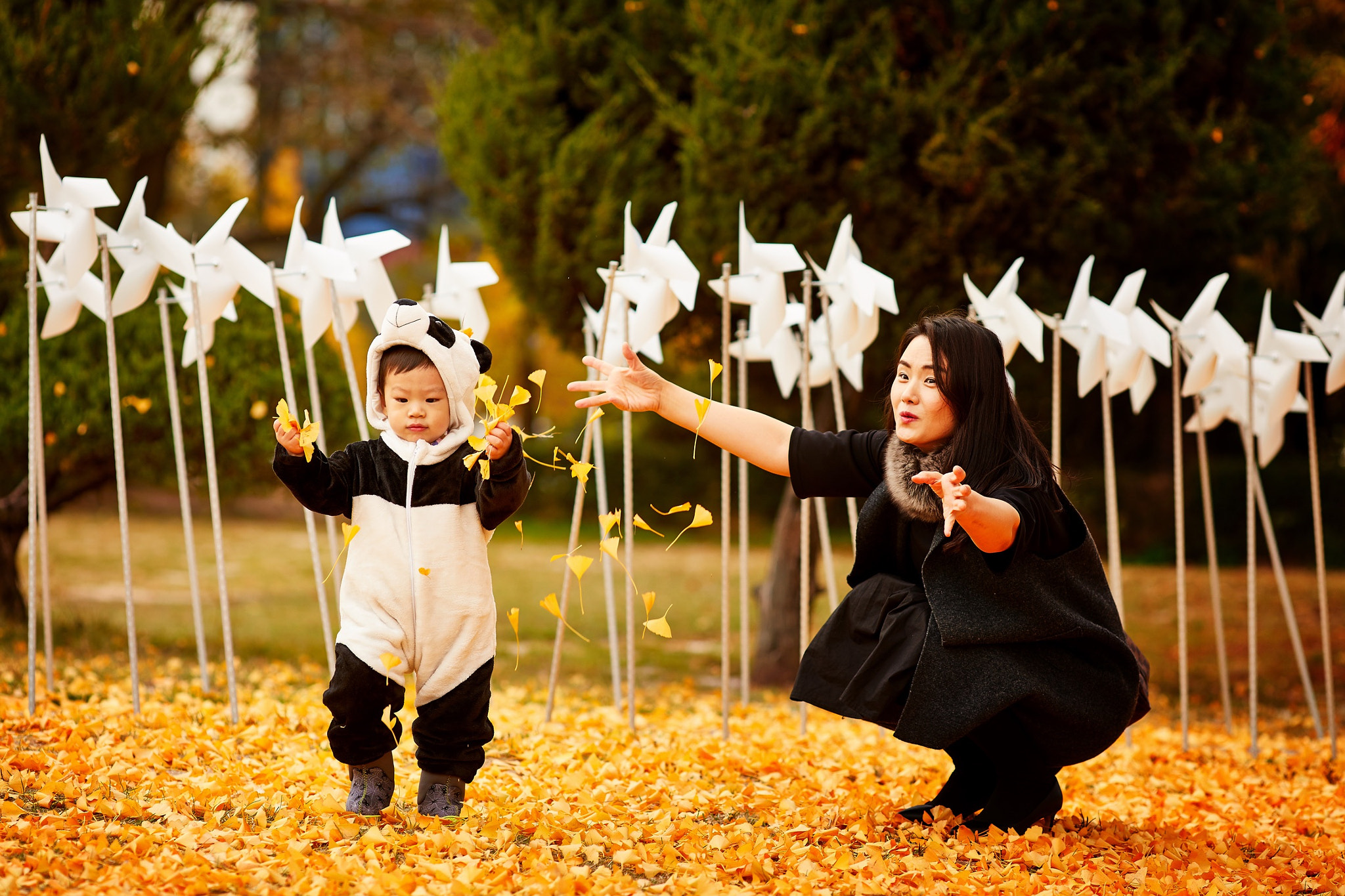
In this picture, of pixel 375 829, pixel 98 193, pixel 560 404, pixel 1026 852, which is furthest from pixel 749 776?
pixel 560 404

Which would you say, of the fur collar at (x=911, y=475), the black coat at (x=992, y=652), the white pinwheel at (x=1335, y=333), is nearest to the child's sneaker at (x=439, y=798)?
the black coat at (x=992, y=652)

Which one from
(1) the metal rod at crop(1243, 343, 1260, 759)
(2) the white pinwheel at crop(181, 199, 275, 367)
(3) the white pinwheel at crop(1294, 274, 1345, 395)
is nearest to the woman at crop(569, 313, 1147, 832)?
(2) the white pinwheel at crop(181, 199, 275, 367)

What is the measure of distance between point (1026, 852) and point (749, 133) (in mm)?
3331

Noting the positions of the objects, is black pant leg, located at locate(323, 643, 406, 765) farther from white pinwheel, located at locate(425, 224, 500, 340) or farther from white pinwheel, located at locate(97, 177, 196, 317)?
white pinwheel, located at locate(97, 177, 196, 317)

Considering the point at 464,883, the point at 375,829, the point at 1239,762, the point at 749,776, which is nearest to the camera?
the point at 464,883

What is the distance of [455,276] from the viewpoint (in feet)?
13.1

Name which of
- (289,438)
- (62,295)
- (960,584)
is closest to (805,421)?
(960,584)

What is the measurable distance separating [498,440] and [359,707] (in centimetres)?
73

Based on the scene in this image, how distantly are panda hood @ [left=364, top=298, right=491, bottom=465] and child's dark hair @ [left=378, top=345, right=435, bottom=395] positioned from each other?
2cm

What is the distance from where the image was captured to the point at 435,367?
2768 mm

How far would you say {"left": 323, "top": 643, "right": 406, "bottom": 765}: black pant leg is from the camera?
267 cm

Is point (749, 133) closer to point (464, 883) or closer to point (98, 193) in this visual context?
point (98, 193)

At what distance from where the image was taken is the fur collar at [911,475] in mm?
2740

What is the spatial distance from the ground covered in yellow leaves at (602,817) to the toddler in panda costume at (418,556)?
21 centimetres
